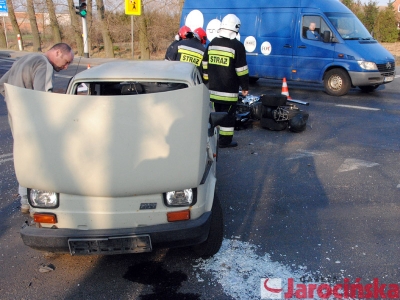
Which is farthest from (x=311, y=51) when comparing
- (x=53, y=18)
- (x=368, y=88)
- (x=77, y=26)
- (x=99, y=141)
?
(x=53, y=18)

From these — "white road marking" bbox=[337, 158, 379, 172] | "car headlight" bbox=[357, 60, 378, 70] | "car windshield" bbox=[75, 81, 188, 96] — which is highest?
"car windshield" bbox=[75, 81, 188, 96]

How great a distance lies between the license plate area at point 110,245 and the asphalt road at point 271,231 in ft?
1.23

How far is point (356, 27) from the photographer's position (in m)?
12.5

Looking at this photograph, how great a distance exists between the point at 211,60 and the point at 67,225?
4.20 metres

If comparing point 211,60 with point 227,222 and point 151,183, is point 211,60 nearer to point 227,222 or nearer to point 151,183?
point 227,222

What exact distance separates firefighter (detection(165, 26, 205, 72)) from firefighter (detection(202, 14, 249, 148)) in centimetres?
58

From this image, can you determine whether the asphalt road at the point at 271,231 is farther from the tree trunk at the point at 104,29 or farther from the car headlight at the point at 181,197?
the tree trunk at the point at 104,29

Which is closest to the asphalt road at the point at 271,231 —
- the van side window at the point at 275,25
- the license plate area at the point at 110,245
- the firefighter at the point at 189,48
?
the license plate area at the point at 110,245

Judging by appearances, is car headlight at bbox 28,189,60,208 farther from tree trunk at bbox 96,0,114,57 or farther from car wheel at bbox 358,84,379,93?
tree trunk at bbox 96,0,114,57

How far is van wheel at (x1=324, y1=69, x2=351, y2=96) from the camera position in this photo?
1214cm

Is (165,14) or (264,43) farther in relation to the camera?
(165,14)

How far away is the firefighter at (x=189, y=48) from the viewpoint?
7.46 meters

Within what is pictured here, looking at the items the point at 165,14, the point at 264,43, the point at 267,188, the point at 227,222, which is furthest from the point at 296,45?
the point at 165,14

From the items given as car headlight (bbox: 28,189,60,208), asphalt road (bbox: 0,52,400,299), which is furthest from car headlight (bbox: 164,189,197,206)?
car headlight (bbox: 28,189,60,208)
